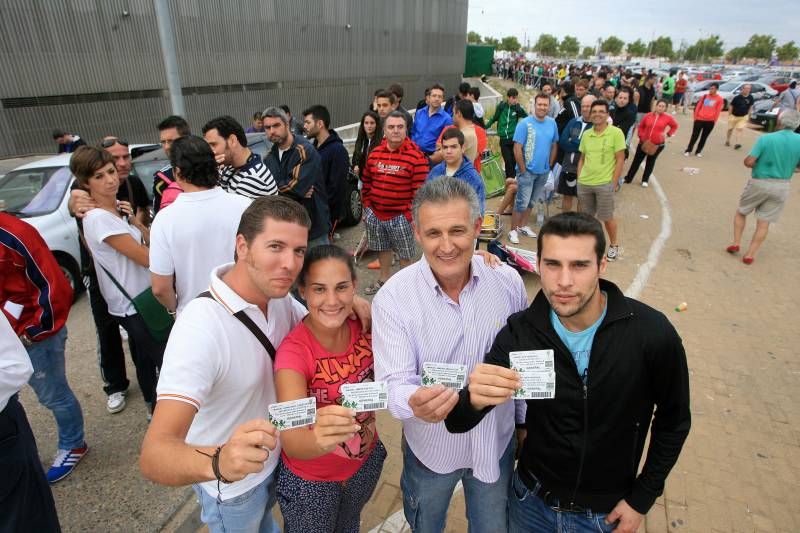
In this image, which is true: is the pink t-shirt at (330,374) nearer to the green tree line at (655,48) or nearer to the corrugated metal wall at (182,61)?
the corrugated metal wall at (182,61)

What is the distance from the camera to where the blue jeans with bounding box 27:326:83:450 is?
10.1 ft

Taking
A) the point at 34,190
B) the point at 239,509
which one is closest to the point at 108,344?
the point at 239,509

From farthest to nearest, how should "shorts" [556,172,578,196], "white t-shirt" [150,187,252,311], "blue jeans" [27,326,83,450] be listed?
"shorts" [556,172,578,196] < "blue jeans" [27,326,83,450] < "white t-shirt" [150,187,252,311]

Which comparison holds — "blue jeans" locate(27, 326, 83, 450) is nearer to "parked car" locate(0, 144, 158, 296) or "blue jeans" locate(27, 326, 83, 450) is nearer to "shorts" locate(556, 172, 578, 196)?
"parked car" locate(0, 144, 158, 296)

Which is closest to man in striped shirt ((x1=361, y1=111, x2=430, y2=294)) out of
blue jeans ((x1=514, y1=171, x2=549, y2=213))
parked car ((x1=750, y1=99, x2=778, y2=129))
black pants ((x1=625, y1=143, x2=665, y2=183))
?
blue jeans ((x1=514, y1=171, x2=549, y2=213))

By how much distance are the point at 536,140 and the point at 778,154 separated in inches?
131

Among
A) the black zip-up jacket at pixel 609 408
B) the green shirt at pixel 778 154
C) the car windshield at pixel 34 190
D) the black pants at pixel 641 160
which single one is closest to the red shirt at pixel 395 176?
the black zip-up jacket at pixel 609 408

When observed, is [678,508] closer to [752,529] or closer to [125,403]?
[752,529]

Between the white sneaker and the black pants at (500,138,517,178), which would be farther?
the black pants at (500,138,517,178)

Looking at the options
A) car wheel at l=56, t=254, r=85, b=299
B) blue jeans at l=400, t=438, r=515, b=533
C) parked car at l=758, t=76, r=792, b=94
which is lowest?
car wheel at l=56, t=254, r=85, b=299

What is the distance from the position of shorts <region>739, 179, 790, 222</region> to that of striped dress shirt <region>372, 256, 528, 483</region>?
6.64m

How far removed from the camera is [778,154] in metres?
6.28

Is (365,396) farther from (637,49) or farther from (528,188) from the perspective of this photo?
(637,49)

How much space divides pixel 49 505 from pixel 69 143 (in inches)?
347
